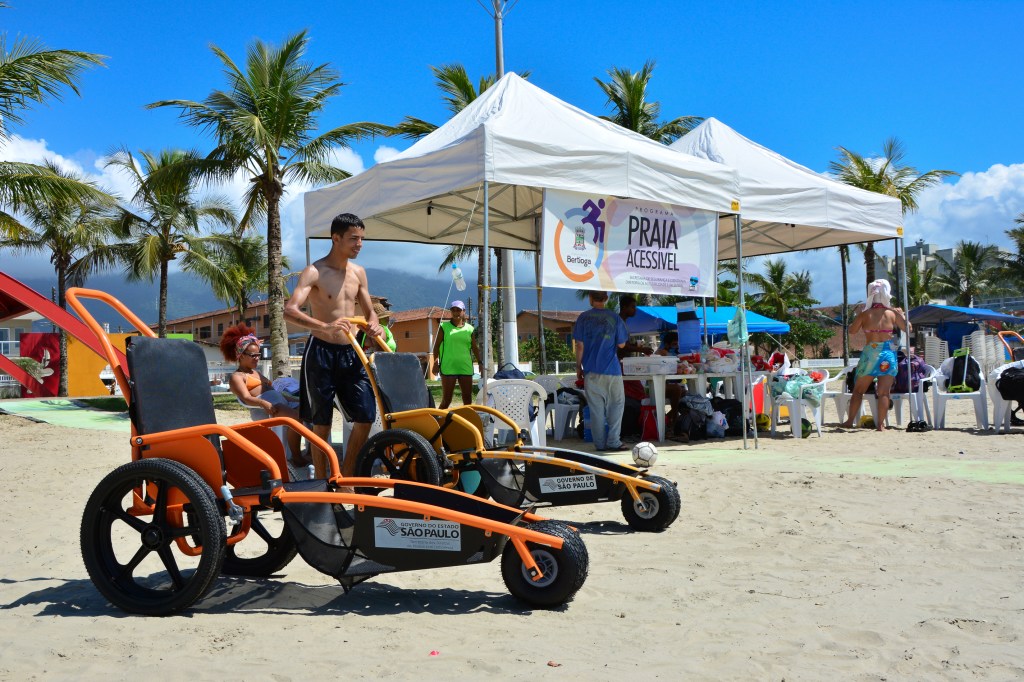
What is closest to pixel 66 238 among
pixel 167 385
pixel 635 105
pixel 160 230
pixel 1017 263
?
pixel 160 230

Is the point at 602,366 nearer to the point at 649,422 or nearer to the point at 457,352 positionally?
the point at 649,422

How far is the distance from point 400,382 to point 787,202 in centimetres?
632

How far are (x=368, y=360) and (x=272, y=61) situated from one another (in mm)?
13617

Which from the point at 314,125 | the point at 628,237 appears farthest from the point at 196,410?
the point at 314,125

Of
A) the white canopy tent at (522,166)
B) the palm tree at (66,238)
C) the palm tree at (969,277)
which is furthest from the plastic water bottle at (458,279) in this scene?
the palm tree at (969,277)

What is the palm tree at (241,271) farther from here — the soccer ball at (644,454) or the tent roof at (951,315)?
the soccer ball at (644,454)

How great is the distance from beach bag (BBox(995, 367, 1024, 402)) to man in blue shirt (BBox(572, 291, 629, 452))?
16.0 ft

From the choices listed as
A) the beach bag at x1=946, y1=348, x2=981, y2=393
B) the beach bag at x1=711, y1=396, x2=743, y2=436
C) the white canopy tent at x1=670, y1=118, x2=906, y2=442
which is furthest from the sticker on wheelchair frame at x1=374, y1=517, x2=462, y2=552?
the beach bag at x1=946, y1=348, x2=981, y2=393

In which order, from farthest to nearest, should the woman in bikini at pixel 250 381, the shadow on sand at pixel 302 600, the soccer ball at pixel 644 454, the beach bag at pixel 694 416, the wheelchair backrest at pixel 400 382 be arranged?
the beach bag at pixel 694 416 → the woman in bikini at pixel 250 381 → the soccer ball at pixel 644 454 → the wheelchair backrest at pixel 400 382 → the shadow on sand at pixel 302 600

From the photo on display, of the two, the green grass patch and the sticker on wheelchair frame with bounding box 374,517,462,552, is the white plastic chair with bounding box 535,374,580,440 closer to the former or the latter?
the sticker on wheelchair frame with bounding box 374,517,462,552

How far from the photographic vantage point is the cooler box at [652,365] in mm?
9273

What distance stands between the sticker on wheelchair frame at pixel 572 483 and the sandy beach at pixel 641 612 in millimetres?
288

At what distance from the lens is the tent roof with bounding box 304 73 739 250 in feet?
24.5

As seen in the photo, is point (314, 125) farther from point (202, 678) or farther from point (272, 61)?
point (202, 678)
